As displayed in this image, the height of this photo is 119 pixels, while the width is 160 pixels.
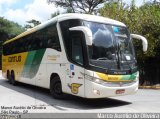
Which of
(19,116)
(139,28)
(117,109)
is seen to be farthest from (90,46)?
(139,28)

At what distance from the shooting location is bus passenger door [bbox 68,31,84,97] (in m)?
11.5

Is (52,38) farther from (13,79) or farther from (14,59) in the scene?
(13,79)

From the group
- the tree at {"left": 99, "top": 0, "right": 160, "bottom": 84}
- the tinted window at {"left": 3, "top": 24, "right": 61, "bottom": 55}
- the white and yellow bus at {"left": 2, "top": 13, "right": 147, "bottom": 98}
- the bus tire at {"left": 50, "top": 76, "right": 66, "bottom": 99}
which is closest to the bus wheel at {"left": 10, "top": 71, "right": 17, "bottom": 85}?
the tinted window at {"left": 3, "top": 24, "right": 61, "bottom": 55}

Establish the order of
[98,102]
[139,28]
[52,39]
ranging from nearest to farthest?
[98,102], [52,39], [139,28]

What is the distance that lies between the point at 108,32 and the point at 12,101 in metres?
4.79

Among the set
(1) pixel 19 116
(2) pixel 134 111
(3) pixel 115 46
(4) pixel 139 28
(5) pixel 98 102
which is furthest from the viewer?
(4) pixel 139 28

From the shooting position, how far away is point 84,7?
51531 millimetres

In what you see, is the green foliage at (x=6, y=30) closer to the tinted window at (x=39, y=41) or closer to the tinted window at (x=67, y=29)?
the tinted window at (x=39, y=41)

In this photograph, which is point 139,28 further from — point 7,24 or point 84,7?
point 7,24

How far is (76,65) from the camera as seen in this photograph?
11789 mm

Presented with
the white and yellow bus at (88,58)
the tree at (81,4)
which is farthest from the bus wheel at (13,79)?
the tree at (81,4)

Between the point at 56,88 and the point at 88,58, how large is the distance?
3.07 metres

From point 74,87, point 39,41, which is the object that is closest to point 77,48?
point 74,87

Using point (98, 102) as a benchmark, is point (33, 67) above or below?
above
